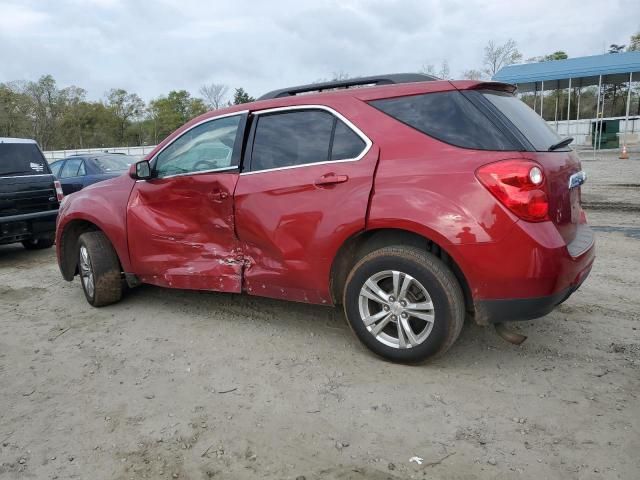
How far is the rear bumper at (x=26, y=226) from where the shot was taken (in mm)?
6953

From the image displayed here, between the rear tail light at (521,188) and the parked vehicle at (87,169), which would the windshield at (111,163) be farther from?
the rear tail light at (521,188)

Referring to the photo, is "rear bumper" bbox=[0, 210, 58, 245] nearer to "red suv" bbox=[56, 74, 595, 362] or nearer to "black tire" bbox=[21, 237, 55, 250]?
"black tire" bbox=[21, 237, 55, 250]

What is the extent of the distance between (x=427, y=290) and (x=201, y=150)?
2300mm

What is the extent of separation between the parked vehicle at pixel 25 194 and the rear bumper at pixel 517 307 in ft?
21.9

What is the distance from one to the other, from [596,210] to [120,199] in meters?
8.12

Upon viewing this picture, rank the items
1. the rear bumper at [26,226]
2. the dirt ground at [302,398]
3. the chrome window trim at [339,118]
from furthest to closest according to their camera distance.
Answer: the rear bumper at [26,226] → the chrome window trim at [339,118] → the dirt ground at [302,398]

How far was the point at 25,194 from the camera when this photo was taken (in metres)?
7.27

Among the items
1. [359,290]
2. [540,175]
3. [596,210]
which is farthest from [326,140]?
[596,210]

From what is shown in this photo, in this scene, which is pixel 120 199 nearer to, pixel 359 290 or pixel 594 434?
pixel 359 290

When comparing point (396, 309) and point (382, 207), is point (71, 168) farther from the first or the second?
point (396, 309)

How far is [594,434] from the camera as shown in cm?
253

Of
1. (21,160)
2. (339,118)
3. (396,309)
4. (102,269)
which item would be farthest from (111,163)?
(396,309)

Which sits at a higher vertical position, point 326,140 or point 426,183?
point 326,140

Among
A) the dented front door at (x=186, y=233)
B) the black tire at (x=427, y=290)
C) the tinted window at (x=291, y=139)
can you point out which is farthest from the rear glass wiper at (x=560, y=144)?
the dented front door at (x=186, y=233)
